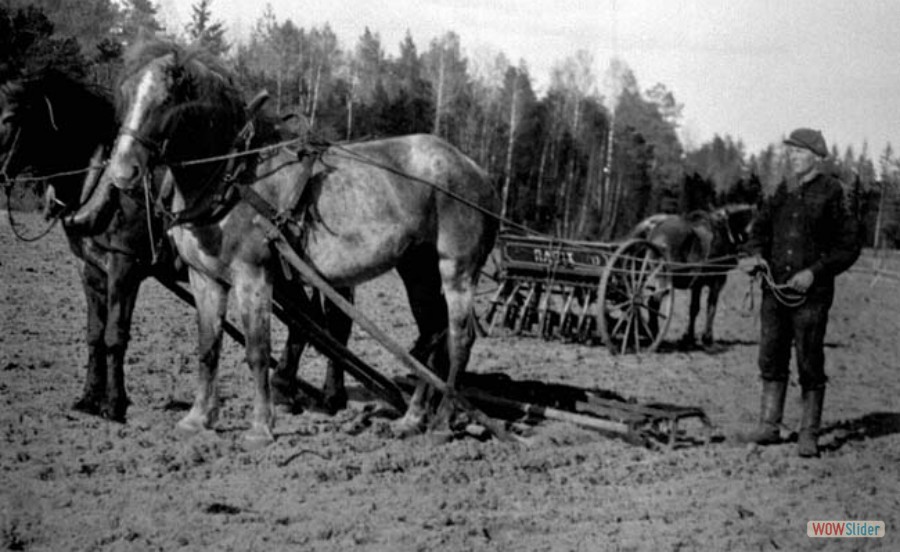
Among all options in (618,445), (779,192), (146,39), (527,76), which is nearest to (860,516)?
(618,445)

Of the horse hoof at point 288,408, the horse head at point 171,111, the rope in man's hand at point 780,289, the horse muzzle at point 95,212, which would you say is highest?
the horse head at point 171,111

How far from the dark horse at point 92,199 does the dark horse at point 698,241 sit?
9085mm

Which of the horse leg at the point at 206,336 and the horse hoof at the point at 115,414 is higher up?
the horse leg at the point at 206,336

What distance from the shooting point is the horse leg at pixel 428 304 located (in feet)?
25.5

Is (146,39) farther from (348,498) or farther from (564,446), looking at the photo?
(564,446)

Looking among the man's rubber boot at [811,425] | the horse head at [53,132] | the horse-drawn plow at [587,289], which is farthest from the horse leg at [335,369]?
the horse-drawn plow at [587,289]

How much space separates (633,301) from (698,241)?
108 inches

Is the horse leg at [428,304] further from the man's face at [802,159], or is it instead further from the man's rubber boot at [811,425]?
the man's face at [802,159]

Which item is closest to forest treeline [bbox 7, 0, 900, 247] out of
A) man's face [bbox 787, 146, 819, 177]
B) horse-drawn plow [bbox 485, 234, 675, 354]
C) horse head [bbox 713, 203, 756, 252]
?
horse head [bbox 713, 203, 756, 252]

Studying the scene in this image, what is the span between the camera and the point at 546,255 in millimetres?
13547

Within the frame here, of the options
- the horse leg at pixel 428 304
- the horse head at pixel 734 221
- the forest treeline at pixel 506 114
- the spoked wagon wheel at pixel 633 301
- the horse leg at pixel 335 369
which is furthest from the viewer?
the forest treeline at pixel 506 114

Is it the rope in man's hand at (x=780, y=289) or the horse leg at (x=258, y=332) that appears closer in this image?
the horse leg at (x=258, y=332)

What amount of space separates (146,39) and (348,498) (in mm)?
3559

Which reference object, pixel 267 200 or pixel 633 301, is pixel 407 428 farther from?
pixel 633 301
